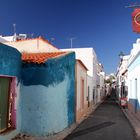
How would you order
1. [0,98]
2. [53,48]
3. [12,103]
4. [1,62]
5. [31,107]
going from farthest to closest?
[53,48], [31,107], [12,103], [0,98], [1,62]

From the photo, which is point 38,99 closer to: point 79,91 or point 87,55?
point 79,91

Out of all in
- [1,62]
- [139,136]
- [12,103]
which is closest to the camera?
[1,62]

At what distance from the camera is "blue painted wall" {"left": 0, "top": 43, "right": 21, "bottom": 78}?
8.84 m

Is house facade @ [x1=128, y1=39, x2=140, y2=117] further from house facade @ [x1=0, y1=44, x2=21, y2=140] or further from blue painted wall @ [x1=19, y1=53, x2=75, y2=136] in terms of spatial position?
house facade @ [x1=0, y1=44, x2=21, y2=140]

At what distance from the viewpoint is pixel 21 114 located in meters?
10.6

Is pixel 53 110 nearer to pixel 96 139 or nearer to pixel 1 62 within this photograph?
pixel 96 139

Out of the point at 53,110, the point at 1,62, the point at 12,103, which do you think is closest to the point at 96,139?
the point at 53,110

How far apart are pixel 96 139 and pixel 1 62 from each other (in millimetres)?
4940

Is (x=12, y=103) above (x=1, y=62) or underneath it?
underneath

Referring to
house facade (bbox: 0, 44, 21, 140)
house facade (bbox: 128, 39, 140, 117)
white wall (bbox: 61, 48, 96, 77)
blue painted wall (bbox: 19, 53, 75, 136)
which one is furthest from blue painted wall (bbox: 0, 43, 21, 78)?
white wall (bbox: 61, 48, 96, 77)

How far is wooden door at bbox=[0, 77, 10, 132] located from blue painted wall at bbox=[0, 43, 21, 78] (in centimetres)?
40

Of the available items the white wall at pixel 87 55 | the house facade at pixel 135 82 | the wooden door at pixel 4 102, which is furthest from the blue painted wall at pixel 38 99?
the white wall at pixel 87 55

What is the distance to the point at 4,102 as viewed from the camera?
31.6 feet

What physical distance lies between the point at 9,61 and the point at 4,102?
1.56m
